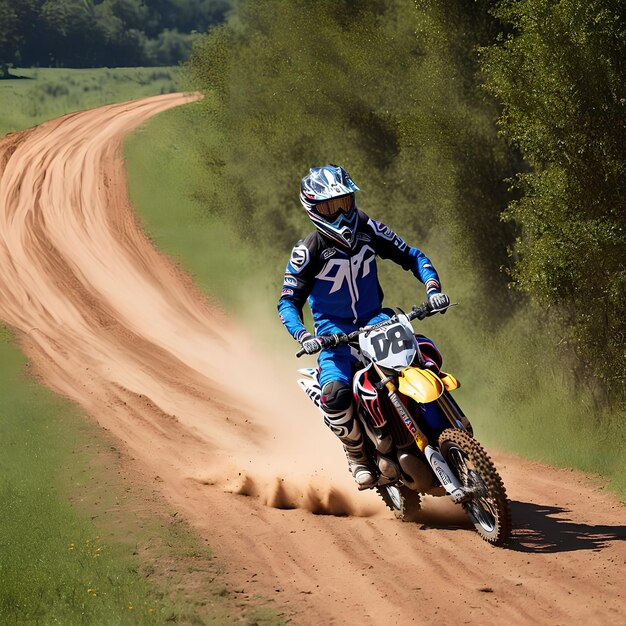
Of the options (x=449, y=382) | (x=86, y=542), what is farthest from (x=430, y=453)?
(x=86, y=542)

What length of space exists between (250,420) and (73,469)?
174 inches

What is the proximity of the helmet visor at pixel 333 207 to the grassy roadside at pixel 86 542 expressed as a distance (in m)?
3.32

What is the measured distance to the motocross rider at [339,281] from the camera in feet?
30.4

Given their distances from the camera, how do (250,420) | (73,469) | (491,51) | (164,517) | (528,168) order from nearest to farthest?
(164,517) < (73,469) < (491,51) < (250,420) < (528,168)

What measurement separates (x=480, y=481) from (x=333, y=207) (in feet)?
9.61

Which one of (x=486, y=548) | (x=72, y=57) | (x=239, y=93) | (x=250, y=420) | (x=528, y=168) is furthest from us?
(x=72, y=57)

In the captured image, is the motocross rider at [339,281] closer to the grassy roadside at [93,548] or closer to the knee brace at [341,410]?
the knee brace at [341,410]

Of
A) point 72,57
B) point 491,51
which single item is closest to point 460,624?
point 491,51

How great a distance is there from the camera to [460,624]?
22.6 ft

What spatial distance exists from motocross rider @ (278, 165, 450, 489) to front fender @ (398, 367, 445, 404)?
2.81 ft

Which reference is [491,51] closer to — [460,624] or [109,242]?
[460,624]

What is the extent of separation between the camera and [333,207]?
9258 mm

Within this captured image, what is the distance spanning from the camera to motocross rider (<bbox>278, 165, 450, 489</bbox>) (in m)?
9.26

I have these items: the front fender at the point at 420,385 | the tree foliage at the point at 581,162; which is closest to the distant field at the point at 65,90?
the tree foliage at the point at 581,162
